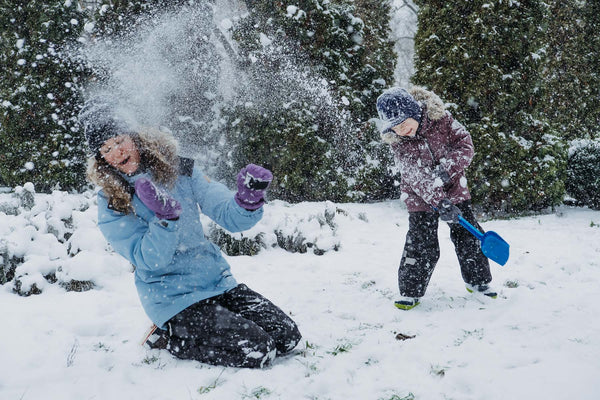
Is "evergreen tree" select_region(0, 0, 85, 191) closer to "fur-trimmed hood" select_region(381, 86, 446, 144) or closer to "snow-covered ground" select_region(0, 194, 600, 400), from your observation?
"snow-covered ground" select_region(0, 194, 600, 400)

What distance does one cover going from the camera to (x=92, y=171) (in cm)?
218

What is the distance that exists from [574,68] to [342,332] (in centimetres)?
755

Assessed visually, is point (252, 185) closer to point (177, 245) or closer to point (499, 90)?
point (177, 245)

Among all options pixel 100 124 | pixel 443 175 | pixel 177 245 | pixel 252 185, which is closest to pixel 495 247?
pixel 443 175

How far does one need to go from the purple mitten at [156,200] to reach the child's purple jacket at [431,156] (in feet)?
5.17

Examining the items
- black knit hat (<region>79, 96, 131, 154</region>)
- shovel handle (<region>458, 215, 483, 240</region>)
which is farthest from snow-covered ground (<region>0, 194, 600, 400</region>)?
black knit hat (<region>79, 96, 131, 154</region>)

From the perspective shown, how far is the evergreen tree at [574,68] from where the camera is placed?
7.53m

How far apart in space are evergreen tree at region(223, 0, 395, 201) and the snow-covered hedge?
1.14m

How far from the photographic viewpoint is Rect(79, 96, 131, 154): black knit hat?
2.14m

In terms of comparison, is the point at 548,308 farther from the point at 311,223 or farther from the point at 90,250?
the point at 90,250

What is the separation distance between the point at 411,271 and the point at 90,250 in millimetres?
2767

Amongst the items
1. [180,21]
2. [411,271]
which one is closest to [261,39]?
[180,21]

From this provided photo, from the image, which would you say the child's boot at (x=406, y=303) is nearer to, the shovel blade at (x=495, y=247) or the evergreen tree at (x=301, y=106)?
the shovel blade at (x=495, y=247)

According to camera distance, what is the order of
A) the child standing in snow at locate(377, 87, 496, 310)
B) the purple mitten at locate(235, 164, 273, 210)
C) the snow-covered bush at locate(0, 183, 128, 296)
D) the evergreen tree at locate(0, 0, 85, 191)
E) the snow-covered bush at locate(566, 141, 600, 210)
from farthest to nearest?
the evergreen tree at locate(0, 0, 85, 191) < the snow-covered bush at locate(566, 141, 600, 210) < the snow-covered bush at locate(0, 183, 128, 296) < the child standing in snow at locate(377, 87, 496, 310) < the purple mitten at locate(235, 164, 273, 210)
